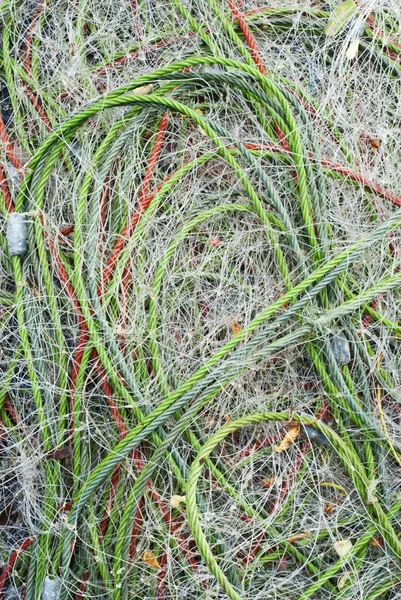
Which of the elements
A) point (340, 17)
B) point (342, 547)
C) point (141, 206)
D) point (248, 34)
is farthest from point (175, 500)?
point (340, 17)

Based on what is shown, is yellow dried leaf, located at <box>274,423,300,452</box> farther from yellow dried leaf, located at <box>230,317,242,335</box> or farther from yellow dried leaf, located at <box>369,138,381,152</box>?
yellow dried leaf, located at <box>369,138,381,152</box>

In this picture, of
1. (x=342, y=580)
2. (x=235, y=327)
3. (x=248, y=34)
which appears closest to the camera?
(x=342, y=580)

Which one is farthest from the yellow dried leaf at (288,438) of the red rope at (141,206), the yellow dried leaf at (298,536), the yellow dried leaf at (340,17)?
the yellow dried leaf at (340,17)

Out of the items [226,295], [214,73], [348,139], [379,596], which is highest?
[214,73]

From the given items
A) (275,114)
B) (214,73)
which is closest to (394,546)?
(275,114)

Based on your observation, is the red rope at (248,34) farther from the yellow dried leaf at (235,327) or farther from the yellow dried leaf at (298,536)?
the yellow dried leaf at (298,536)

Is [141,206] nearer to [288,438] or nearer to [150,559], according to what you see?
[288,438]

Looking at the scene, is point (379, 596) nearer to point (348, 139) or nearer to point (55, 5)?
point (348, 139)
